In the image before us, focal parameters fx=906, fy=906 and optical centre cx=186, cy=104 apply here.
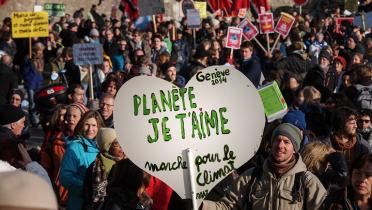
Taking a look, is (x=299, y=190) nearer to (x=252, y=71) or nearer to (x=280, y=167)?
(x=280, y=167)

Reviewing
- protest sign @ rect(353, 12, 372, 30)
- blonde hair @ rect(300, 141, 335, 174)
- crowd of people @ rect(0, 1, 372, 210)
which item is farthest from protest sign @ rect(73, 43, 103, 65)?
protest sign @ rect(353, 12, 372, 30)

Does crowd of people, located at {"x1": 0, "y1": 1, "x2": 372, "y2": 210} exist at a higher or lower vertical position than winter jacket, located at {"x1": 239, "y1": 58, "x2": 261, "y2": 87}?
higher

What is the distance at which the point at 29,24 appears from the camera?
1602 cm

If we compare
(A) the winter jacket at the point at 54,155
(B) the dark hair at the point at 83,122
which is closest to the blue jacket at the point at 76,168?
(B) the dark hair at the point at 83,122

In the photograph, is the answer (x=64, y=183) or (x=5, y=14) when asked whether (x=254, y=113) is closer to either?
(x=64, y=183)

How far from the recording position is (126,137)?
4.30m

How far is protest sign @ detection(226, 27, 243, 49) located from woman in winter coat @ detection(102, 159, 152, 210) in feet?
33.3

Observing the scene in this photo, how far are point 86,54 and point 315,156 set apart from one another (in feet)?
23.1

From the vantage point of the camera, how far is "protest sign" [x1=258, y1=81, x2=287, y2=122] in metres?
7.07

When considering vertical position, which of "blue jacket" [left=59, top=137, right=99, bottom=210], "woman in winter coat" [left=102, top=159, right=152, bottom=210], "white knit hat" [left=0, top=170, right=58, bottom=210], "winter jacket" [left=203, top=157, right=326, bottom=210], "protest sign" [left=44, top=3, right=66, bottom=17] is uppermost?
"white knit hat" [left=0, top=170, right=58, bottom=210]

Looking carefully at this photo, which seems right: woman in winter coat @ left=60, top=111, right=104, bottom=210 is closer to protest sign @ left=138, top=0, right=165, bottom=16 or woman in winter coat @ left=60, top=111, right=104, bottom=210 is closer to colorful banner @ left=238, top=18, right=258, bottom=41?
protest sign @ left=138, top=0, right=165, bottom=16

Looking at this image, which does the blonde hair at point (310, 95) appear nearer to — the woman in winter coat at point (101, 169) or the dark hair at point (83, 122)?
the dark hair at point (83, 122)

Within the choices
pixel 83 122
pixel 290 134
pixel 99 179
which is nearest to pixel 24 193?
pixel 290 134

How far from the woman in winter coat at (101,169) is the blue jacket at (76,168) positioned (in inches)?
8.2
